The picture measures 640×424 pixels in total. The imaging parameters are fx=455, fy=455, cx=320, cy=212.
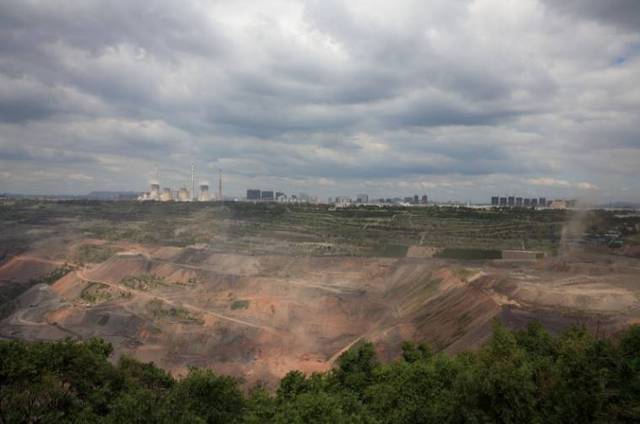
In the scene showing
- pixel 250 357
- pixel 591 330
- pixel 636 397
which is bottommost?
pixel 250 357

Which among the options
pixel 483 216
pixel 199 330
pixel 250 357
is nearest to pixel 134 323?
pixel 199 330

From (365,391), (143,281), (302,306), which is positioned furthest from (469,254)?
(143,281)

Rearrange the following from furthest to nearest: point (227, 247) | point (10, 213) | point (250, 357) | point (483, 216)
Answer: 1. point (10, 213)
2. point (483, 216)
3. point (227, 247)
4. point (250, 357)

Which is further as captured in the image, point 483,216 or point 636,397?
point 483,216

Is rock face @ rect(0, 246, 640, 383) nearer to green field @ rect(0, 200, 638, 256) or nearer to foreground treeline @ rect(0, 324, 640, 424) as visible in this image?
green field @ rect(0, 200, 638, 256)

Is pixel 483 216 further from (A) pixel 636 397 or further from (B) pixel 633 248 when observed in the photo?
(A) pixel 636 397

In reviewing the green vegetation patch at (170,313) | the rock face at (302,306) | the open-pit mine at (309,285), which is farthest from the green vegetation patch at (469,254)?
the green vegetation patch at (170,313)
